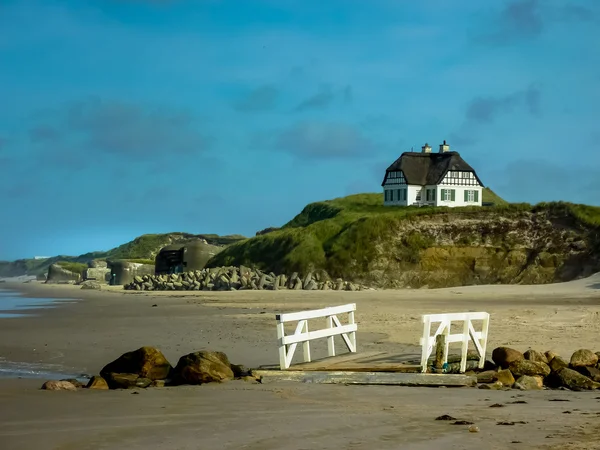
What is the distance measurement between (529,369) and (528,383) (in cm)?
52

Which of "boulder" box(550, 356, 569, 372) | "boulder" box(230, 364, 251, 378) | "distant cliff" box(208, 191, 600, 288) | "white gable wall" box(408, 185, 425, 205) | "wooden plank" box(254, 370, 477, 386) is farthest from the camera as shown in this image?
"white gable wall" box(408, 185, 425, 205)

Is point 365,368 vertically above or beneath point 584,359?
beneath

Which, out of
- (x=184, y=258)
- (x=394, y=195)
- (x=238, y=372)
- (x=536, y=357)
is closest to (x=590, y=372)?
(x=536, y=357)

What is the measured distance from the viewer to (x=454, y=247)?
51.3 metres

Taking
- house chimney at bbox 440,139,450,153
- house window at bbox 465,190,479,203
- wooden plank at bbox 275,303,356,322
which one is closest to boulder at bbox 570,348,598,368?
wooden plank at bbox 275,303,356,322

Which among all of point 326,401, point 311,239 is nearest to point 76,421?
point 326,401

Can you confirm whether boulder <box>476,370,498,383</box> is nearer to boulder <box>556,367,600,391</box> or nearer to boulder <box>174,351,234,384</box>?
boulder <box>556,367,600,391</box>

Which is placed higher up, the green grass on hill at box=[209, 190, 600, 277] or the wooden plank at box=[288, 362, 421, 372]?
the green grass on hill at box=[209, 190, 600, 277]

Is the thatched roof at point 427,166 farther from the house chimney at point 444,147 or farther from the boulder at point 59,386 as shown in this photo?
the boulder at point 59,386

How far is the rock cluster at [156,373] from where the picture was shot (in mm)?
11750

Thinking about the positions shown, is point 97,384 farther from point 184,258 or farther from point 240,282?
point 184,258

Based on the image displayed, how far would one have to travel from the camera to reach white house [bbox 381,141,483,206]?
237ft

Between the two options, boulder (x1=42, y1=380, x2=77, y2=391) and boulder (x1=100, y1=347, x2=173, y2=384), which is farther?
boulder (x1=100, y1=347, x2=173, y2=384)

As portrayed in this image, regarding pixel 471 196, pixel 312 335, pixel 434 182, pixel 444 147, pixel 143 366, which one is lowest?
pixel 143 366
